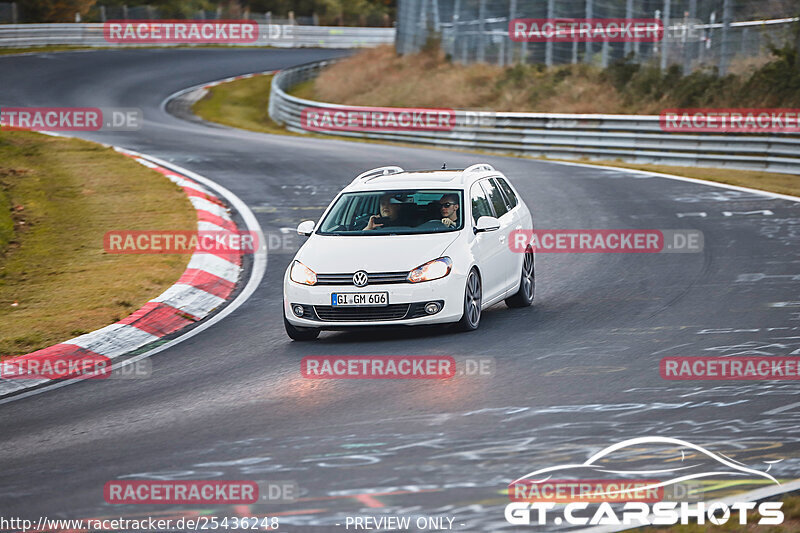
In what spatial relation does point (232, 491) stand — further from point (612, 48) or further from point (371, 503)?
point (612, 48)

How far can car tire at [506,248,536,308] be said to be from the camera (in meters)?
12.2

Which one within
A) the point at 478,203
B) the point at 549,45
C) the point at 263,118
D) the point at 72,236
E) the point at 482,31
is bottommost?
the point at 263,118

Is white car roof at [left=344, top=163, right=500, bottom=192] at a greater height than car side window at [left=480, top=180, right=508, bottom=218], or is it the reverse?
white car roof at [left=344, top=163, right=500, bottom=192]

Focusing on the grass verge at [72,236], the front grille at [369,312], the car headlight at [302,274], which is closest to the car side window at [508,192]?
the front grille at [369,312]

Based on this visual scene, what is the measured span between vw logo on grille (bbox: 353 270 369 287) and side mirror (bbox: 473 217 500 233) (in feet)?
4.73

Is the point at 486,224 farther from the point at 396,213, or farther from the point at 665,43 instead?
the point at 665,43

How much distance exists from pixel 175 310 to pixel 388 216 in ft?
8.55

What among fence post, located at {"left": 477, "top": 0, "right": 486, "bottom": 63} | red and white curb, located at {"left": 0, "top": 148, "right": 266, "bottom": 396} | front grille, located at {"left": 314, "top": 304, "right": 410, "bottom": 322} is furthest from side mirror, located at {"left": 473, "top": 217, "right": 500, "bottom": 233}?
fence post, located at {"left": 477, "top": 0, "right": 486, "bottom": 63}

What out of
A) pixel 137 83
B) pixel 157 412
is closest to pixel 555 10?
pixel 137 83

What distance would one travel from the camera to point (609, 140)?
2777 centimetres

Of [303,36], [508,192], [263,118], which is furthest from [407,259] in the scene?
[303,36]

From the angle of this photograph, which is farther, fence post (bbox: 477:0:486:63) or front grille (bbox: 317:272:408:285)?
fence post (bbox: 477:0:486:63)

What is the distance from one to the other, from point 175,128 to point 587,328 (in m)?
25.3

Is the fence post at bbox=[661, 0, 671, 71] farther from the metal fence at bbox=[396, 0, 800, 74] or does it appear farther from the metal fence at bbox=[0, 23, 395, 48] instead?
the metal fence at bbox=[0, 23, 395, 48]
